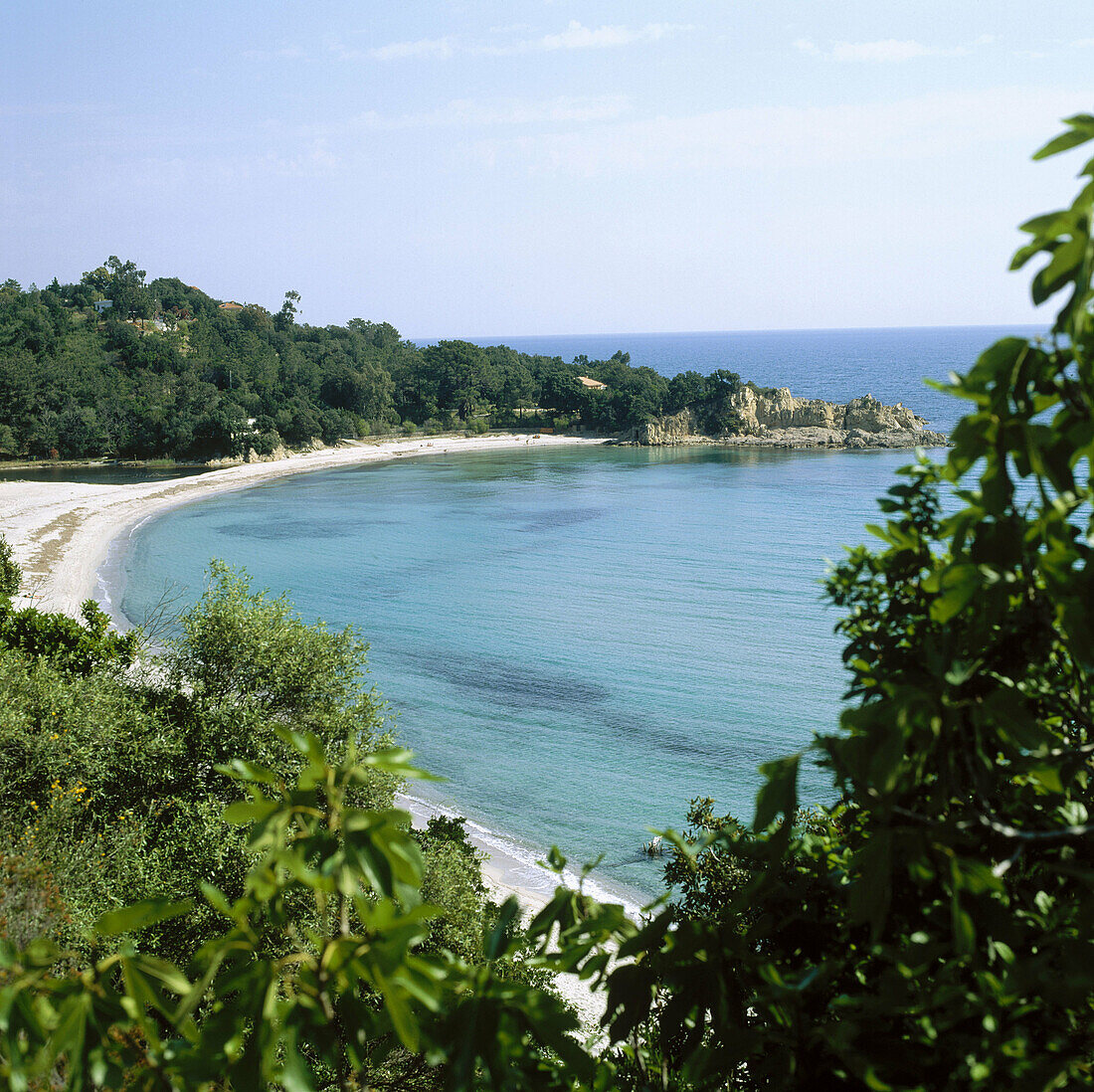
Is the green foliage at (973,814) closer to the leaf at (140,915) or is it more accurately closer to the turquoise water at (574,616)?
the leaf at (140,915)

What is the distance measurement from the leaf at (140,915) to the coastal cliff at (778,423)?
87.5 meters

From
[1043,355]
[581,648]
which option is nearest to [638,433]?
[581,648]

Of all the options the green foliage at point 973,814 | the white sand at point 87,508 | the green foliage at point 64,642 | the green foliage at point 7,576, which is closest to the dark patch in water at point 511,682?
the green foliage at point 64,642

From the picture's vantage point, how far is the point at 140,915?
5.10 ft

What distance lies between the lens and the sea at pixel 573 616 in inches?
758

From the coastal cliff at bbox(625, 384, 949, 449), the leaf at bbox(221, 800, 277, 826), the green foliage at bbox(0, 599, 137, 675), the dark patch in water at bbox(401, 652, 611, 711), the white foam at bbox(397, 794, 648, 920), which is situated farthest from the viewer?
the coastal cliff at bbox(625, 384, 949, 449)

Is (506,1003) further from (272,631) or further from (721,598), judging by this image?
(721,598)

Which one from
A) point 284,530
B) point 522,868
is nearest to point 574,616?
point 522,868

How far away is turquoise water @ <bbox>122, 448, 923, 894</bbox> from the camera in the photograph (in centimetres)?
1983

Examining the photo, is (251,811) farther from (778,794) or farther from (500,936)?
(778,794)

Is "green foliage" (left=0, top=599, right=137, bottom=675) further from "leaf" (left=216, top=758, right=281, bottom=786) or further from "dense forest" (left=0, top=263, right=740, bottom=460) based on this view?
"dense forest" (left=0, top=263, right=740, bottom=460)

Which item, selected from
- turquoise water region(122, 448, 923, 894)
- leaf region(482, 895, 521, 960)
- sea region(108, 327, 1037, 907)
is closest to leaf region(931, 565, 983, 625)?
sea region(108, 327, 1037, 907)

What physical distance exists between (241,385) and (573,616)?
5635 centimetres

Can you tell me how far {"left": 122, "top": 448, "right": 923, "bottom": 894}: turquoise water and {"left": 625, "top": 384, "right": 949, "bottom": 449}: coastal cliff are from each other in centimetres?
2004
